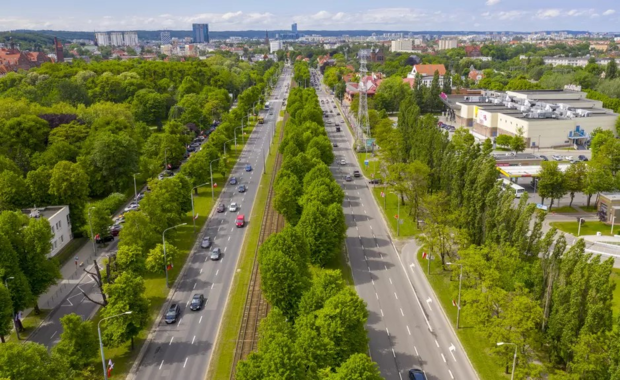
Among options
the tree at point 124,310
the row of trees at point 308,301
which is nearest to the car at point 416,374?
the row of trees at point 308,301

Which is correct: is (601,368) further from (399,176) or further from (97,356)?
(399,176)

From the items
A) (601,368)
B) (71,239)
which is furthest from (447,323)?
(71,239)

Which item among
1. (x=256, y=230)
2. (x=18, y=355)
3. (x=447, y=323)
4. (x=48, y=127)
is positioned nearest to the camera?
(x=18, y=355)

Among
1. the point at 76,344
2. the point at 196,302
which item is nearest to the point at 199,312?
the point at 196,302

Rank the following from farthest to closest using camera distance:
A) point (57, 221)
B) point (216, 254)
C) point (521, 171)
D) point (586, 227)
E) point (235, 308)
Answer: point (521, 171) < point (586, 227) < point (57, 221) < point (216, 254) < point (235, 308)

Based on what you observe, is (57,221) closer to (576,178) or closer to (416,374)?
(416,374)
